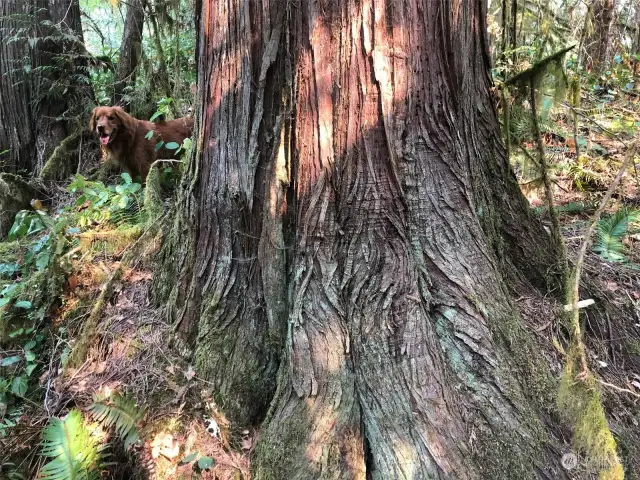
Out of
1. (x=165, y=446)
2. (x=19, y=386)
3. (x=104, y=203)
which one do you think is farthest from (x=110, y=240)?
(x=165, y=446)

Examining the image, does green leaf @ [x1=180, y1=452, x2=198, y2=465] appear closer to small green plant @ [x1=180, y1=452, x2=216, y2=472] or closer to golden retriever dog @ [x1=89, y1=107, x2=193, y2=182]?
small green plant @ [x1=180, y1=452, x2=216, y2=472]

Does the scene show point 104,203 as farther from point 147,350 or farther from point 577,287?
point 577,287

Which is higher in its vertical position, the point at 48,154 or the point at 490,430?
the point at 48,154

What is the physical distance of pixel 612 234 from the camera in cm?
388

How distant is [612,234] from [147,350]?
3846 millimetres

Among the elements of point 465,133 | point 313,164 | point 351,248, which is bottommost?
point 351,248

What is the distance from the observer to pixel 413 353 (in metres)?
2.28

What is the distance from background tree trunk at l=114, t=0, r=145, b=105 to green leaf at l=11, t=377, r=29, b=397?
5483 mm

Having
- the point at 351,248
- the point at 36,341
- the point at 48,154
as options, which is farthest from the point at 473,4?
the point at 48,154

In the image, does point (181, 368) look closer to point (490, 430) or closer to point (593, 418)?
point (490, 430)

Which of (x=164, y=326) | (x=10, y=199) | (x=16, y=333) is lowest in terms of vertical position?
(x=16, y=333)

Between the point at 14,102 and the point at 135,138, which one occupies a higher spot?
the point at 14,102

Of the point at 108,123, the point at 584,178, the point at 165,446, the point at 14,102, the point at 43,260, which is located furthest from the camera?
the point at 14,102

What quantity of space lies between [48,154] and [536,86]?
6.41m
